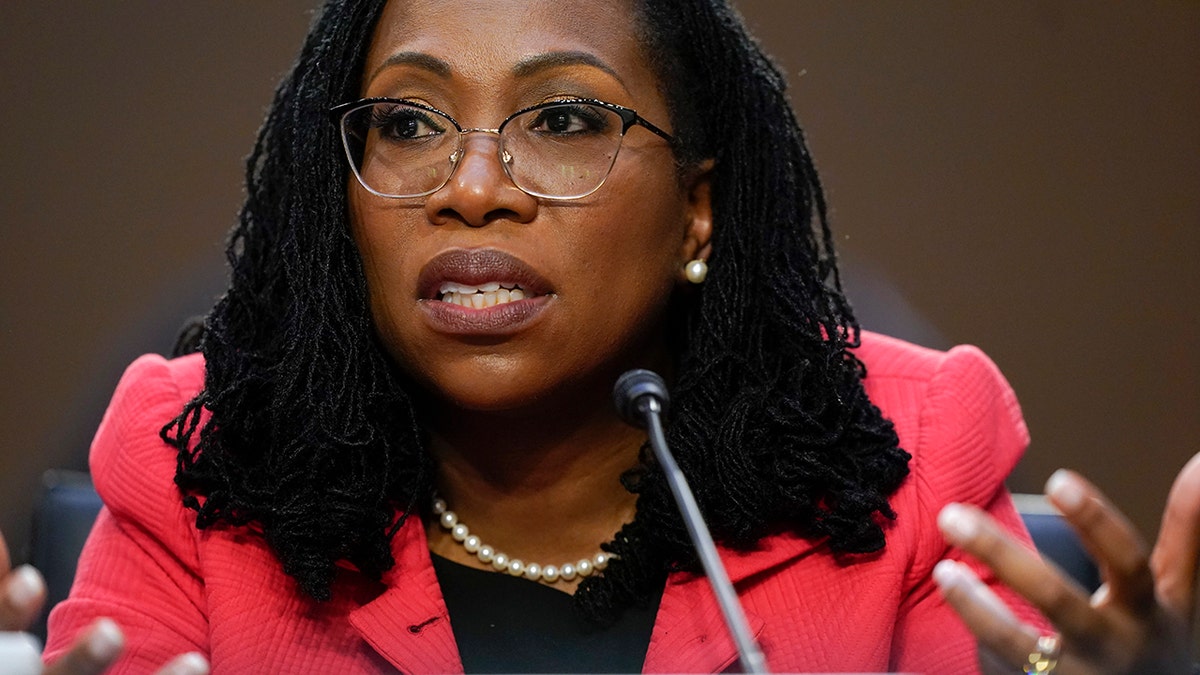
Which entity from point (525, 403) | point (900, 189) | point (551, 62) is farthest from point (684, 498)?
point (900, 189)

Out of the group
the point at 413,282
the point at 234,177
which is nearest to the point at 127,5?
the point at 234,177

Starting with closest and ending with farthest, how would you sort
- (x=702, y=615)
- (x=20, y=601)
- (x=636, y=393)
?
(x=20, y=601) → (x=636, y=393) → (x=702, y=615)

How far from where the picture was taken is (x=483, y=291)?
5.11 ft

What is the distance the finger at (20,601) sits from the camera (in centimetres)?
110

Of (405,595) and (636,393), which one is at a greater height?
(636,393)

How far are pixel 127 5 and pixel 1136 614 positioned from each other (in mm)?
2193

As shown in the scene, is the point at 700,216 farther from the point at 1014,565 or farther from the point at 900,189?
the point at 900,189

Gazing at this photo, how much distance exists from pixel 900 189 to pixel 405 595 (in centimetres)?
148

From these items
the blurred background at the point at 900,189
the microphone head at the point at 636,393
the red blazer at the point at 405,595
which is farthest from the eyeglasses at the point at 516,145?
the blurred background at the point at 900,189

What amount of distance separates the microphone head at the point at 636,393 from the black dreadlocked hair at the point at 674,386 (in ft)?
0.88

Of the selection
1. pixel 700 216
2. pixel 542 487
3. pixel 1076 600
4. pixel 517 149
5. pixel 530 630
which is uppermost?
pixel 517 149

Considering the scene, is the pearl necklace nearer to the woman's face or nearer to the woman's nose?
the woman's face

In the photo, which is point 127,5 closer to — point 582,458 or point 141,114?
point 141,114

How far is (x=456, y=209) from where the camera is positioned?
1556mm
